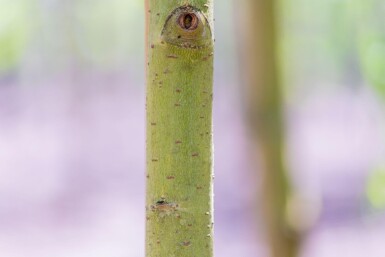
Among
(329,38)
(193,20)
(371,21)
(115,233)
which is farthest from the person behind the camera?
(115,233)

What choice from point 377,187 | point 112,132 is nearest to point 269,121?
point 377,187

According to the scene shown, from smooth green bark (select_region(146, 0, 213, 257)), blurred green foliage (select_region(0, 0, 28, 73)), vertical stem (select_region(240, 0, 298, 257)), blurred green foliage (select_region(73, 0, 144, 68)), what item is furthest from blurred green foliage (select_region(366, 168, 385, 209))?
blurred green foliage (select_region(73, 0, 144, 68))

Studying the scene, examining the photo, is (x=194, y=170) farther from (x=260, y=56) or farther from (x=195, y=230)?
(x=260, y=56)

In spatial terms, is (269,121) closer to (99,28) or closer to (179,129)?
(179,129)

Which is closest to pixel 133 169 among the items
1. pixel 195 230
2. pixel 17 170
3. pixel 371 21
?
pixel 17 170

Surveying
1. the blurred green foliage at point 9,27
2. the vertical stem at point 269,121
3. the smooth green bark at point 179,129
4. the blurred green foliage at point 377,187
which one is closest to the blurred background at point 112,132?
the blurred green foliage at point 9,27

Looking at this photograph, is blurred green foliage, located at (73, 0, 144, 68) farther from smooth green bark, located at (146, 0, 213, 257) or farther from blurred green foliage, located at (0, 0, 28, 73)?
smooth green bark, located at (146, 0, 213, 257)

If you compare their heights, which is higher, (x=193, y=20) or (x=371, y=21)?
(x=371, y=21)
